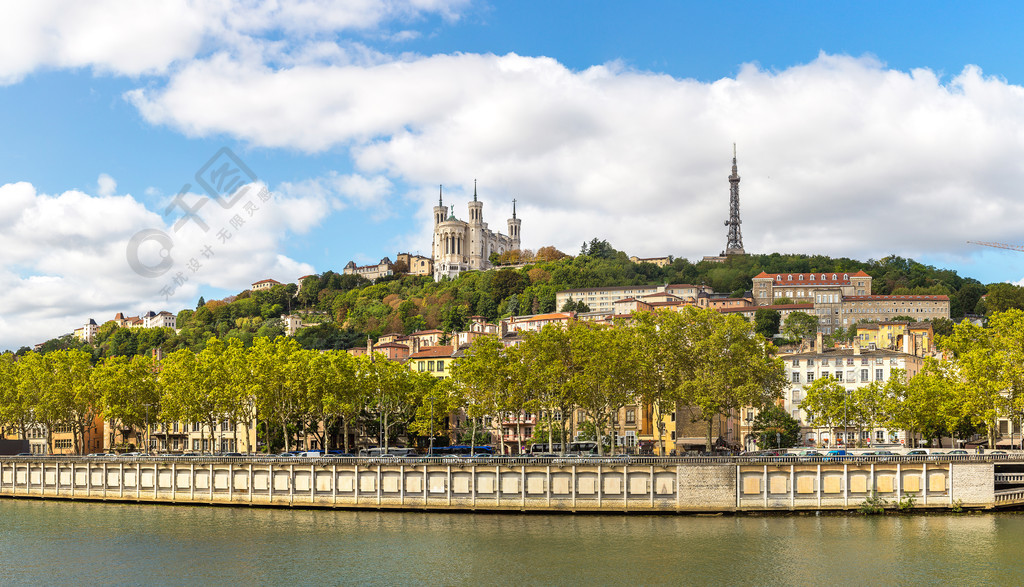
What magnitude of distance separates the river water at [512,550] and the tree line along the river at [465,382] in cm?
1713

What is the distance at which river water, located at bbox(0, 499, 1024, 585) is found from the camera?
4875cm

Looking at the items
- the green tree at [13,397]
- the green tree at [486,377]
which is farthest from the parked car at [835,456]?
the green tree at [13,397]

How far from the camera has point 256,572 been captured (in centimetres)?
5091

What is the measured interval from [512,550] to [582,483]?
14274 mm

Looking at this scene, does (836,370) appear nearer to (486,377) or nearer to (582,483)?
(486,377)

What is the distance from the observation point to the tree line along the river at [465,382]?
82125 mm

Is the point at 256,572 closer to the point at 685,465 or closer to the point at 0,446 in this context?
the point at 685,465

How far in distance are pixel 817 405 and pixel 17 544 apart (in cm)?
6842

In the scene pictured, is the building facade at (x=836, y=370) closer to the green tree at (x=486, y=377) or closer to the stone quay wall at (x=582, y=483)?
the green tree at (x=486, y=377)

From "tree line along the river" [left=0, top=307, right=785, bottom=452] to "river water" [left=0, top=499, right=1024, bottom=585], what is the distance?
1713cm

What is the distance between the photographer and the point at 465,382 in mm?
85625

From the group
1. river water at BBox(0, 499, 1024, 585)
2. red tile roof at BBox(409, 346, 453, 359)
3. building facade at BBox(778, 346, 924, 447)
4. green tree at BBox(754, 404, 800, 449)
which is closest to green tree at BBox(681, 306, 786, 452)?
green tree at BBox(754, 404, 800, 449)

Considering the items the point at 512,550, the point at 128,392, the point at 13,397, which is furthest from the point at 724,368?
the point at 13,397

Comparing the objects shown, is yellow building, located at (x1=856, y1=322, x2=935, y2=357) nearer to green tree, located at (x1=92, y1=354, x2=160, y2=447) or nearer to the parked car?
the parked car
